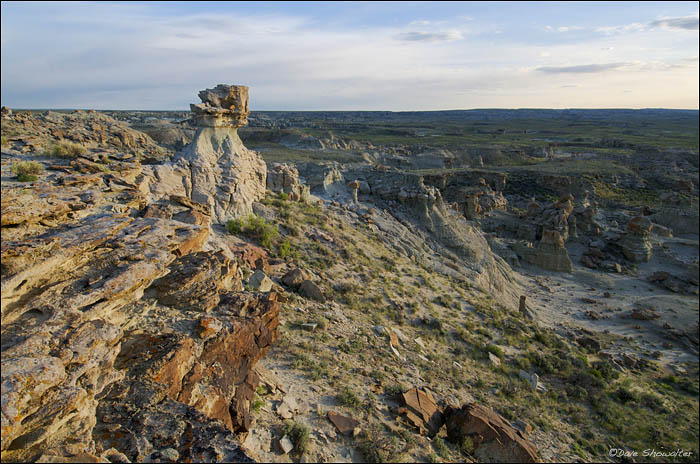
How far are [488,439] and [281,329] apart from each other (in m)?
5.21

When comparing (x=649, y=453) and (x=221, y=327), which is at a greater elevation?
(x=221, y=327)

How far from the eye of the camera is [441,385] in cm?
1001

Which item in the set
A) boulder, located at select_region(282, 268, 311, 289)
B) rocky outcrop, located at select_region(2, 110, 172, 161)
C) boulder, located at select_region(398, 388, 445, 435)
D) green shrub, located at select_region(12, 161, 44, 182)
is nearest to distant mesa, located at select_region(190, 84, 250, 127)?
rocky outcrop, located at select_region(2, 110, 172, 161)

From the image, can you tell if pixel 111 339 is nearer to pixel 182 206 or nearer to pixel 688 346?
pixel 182 206

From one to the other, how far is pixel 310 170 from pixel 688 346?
26684mm

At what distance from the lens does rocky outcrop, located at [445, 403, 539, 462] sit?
772cm

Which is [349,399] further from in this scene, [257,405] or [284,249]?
[284,249]

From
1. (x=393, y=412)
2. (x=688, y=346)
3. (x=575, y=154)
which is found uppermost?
(x=575, y=154)

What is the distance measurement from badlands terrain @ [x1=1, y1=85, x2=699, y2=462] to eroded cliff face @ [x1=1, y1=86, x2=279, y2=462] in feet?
0.09

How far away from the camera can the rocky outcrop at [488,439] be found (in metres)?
7.72

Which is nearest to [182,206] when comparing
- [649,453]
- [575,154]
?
[649,453]

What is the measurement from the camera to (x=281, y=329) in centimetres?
925

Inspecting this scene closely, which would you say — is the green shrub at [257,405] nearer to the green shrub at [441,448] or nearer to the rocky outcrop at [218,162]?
the green shrub at [441,448]

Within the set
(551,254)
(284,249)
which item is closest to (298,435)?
(284,249)
